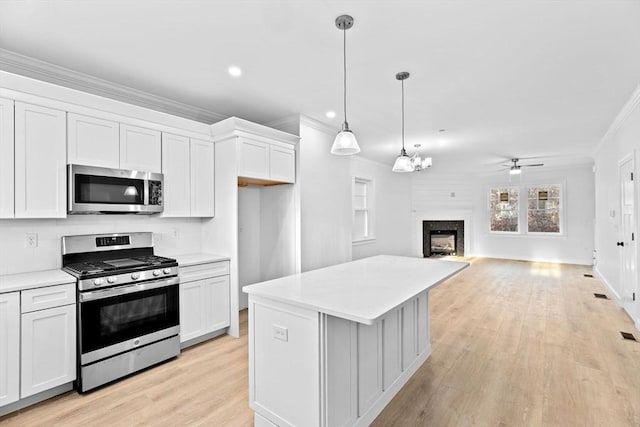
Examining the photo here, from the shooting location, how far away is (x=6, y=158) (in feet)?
7.49

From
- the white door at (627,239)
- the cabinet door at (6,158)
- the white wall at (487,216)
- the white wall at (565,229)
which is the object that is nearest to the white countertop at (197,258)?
the cabinet door at (6,158)

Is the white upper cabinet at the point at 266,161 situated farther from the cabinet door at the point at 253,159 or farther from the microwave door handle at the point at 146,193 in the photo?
the microwave door handle at the point at 146,193

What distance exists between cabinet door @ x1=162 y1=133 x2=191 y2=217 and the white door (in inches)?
198

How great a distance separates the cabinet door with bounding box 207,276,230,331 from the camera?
3316 millimetres

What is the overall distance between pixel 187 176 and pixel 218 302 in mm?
1398

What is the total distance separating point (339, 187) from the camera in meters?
4.77

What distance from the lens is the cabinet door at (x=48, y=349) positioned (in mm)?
2170

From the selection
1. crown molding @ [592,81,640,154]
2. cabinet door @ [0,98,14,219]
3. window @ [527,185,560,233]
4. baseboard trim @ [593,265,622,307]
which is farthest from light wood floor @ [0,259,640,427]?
window @ [527,185,560,233]

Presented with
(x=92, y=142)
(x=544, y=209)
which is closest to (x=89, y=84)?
(x=92, y=142)

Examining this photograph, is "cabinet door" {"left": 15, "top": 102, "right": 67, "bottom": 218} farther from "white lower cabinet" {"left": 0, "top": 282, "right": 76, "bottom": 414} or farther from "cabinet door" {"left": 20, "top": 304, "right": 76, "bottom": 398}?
"cabinet door" {"left": 20, "top": 304, "right": 76, "bottom": 398}

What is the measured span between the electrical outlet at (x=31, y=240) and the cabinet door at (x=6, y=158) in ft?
1.08

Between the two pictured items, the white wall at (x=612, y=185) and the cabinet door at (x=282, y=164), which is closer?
the white wall at (x=612, y=185)

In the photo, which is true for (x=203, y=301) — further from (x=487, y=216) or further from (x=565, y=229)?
(x=565, y=229)

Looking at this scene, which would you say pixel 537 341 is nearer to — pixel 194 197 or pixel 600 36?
pixel 600 36
